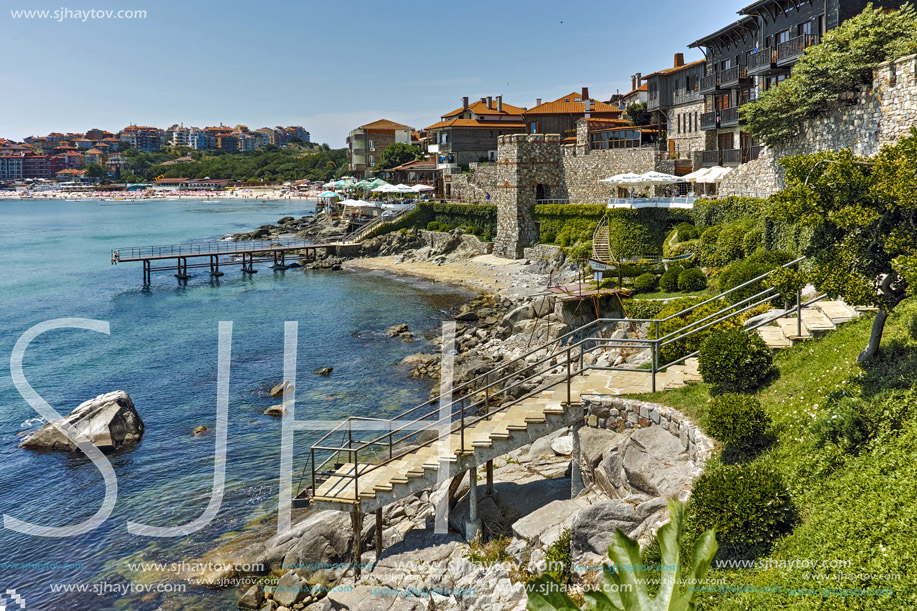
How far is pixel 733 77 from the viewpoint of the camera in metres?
46.4

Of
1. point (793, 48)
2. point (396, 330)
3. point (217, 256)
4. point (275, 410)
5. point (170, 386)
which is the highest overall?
point (793, 48)

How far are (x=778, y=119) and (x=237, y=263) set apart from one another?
184 ft

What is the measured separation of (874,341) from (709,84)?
1725 inches

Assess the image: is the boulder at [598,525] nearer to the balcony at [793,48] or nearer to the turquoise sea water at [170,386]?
the turquoise sea water at [170,386]

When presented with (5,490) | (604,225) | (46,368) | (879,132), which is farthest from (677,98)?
(5,490)

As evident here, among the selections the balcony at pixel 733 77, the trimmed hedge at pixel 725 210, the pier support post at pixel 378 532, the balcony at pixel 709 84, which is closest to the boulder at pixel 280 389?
the pier support post at pixel 378 532

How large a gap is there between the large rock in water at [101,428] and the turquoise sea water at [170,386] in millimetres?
544

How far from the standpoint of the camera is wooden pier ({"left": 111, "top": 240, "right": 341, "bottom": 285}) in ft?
211

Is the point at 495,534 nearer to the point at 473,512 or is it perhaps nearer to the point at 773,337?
the point at 473,512

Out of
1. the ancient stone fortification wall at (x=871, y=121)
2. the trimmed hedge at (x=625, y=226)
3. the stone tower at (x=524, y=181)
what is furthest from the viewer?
the stone tower at (x=524, y=181)

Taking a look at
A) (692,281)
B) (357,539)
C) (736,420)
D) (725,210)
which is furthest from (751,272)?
(725,210)

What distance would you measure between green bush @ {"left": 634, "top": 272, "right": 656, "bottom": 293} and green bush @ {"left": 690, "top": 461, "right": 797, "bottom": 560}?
21738 millimetres

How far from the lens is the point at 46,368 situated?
33.8 m

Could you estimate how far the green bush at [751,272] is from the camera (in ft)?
58.5
